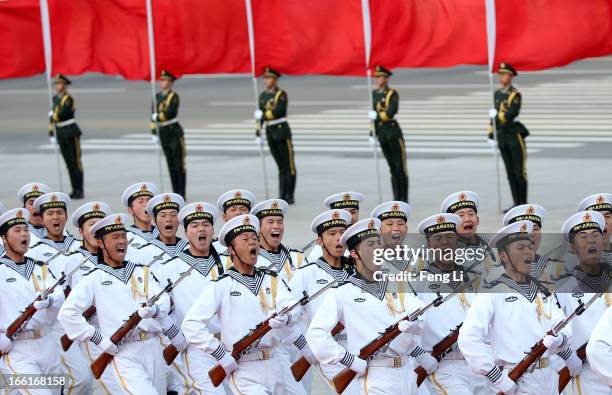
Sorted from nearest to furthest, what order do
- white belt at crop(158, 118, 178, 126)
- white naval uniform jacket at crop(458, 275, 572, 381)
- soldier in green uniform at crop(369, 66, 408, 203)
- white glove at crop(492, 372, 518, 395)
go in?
white glove at crop(492, 372, 518, 395)
white naval uniform jacket at crop(458, 275, 572, 381)
soldier in green uniform at crop(369, 66, 408, 203)
white belt at crop(158, 118, 178, 126)

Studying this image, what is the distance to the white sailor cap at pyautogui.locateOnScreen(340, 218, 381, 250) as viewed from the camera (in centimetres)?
1014

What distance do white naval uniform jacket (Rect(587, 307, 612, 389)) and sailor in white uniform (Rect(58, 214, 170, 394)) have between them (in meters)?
3.05

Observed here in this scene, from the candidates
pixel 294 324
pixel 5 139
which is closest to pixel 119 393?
pixel 294 324

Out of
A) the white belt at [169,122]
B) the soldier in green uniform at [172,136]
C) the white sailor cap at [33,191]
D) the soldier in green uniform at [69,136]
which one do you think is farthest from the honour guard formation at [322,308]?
the soldier in green uniform at [69,136]

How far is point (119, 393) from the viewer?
10.6 meters

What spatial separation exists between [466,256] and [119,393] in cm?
260

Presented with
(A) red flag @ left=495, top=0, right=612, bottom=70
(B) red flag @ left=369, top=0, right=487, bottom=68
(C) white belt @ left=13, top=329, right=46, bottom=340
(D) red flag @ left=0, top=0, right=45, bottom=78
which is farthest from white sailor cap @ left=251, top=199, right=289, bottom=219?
(D) red flag @ left=0, top=0, right=45, bottom=78

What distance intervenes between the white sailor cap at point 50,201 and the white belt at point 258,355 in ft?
12.7

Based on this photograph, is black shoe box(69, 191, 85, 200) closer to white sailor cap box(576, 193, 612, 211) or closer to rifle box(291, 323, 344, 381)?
white sailor cap box(576, 193, 612, 211)

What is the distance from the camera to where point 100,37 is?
1962cm

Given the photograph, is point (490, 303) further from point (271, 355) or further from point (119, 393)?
point (119, 393)

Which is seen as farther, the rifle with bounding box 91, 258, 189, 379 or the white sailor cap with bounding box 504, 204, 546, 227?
the white sailor cap with bounding box 504, 204, 546, 227

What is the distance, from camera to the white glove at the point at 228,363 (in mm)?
9898

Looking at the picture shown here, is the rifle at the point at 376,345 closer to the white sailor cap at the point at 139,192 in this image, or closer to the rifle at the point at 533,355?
the rifle at the point at 533,355
